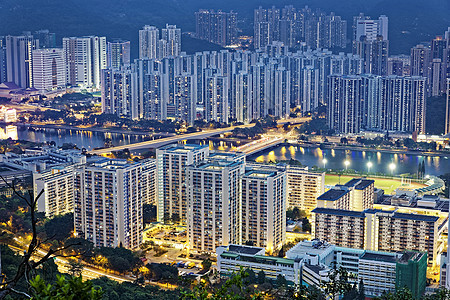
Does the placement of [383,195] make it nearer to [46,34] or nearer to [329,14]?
[46,34]

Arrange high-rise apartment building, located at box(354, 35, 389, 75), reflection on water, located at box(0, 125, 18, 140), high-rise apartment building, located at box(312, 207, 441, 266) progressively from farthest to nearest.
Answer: high-rise apartment building, located at box(354, 35, 389, 75)
reflection on water, located at box(0, 125, 18, 140)
high-rise apartment building, located at box(312, 207, 441, 266)

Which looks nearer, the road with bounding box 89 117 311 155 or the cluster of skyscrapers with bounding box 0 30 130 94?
the road with bounding box 89 117 311 155

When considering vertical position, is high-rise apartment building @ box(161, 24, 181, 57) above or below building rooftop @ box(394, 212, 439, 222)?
above

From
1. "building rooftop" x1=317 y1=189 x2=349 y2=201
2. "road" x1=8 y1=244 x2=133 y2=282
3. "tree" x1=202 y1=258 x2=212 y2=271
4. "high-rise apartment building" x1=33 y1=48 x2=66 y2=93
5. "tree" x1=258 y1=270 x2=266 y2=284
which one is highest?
"high-rise apartment building" x1=33 y1=48 x2=66 y2=93

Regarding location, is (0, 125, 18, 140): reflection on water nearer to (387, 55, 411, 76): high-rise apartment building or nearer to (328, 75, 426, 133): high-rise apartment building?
(328, 75, 426, 133): high-rise apartment building

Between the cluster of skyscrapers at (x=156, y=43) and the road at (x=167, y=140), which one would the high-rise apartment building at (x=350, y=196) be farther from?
the cluster of skyscrapers at (x=156, y=43)

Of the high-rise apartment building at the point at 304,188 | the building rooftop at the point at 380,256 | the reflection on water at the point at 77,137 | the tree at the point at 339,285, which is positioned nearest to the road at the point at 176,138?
the reflection on water at the point at 77,137

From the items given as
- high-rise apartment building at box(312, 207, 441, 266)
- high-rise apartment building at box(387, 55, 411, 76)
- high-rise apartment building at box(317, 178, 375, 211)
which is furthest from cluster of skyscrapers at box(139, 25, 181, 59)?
high-rise apartment building at box(312, 207, 441, 266)
